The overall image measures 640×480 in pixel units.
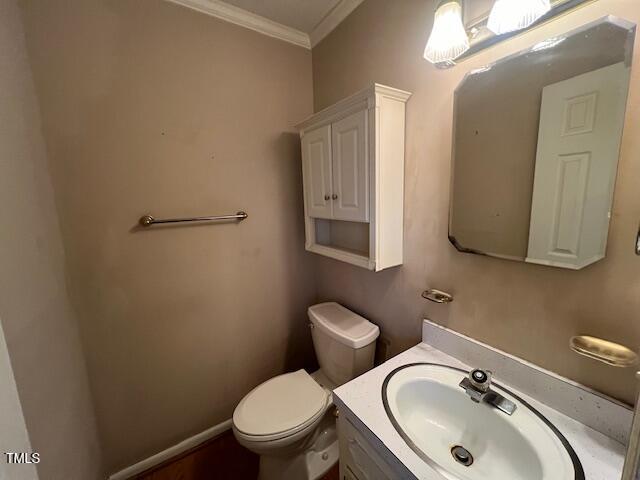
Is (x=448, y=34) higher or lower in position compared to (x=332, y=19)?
lower

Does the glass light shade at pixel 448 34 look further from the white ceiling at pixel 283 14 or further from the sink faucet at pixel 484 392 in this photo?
the sink faucet at pixel 484 392

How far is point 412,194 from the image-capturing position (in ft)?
3.54

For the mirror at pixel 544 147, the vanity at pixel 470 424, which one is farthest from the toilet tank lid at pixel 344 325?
the mirror at pixel 544 147

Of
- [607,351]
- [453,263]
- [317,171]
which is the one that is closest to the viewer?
[607,351]

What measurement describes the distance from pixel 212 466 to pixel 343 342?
1.03m

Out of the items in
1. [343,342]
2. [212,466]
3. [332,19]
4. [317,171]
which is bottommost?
[212,466]

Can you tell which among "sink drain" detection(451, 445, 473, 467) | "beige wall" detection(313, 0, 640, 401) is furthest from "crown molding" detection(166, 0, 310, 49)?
"sink drain" detection(451, 445, 473, 467)

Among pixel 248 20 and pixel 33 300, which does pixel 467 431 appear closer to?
pixel 33 300

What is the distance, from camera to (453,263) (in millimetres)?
969

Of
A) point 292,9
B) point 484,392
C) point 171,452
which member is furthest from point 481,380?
point 292,9

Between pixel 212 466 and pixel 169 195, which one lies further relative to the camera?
pixel 212 466

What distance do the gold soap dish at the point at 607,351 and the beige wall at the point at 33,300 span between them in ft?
4.21

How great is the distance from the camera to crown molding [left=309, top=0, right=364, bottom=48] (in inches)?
49.1

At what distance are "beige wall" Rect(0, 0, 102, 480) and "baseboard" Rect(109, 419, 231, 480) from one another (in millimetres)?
313
